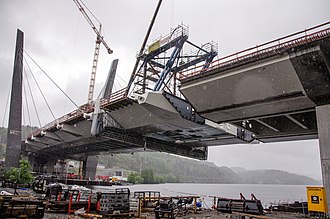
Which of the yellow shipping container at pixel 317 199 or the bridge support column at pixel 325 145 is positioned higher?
the bridge support column at pixel 325 145

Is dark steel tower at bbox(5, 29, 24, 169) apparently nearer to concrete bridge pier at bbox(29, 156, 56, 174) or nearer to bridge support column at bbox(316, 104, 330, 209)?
concrete bridge pier at bbox(29, 156, 56, 174)

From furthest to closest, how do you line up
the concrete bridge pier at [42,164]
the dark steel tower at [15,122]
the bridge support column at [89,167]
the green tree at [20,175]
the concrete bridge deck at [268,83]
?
the bridge support column at [89,167] → the concrete bridge pier at [42,164] → the dark steel tower at [15,122] → the green tree at [20,175] → the concrete bridge deck at [268,83]

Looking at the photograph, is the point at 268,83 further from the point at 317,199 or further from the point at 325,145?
the point at 317,199

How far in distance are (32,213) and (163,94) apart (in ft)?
48.3

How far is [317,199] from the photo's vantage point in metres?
17.3

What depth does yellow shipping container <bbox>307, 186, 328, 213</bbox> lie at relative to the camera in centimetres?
1700

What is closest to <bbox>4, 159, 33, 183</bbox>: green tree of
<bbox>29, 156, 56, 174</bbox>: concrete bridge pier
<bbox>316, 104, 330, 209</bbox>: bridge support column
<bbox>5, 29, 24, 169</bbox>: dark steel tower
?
<bbox>5, 29, 24, 169</bbox>: dark steel tower

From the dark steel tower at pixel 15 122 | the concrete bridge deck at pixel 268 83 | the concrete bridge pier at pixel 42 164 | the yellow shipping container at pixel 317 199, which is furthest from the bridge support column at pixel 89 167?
the yellow shipping container at pixel 317 199

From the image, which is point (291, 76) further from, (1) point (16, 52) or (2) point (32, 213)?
(1) point (16, 52)

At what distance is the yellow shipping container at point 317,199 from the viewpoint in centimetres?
1700


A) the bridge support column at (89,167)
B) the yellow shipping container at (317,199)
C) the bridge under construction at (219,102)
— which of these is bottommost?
the yellow shipping container at (317,199)

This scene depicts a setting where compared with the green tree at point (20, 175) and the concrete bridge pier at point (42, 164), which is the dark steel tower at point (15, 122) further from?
the concrete bridge pier at point (42, 164)

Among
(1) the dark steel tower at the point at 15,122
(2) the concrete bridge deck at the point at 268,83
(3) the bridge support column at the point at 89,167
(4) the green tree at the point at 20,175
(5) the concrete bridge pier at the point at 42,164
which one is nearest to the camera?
(2) the concrete bridge deck at the point at 268,83

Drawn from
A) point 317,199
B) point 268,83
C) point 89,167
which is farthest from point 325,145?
point 89,167
